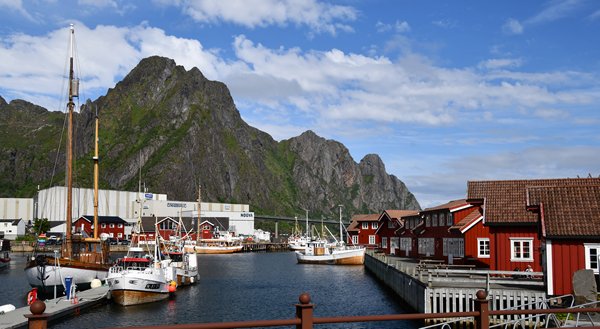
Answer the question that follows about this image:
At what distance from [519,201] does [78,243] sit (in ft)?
141

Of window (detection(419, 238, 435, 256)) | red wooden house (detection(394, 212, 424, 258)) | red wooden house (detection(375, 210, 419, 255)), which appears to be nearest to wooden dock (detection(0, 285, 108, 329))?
window (detection(419, 238, 435, 256))

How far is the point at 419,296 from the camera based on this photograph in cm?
3888

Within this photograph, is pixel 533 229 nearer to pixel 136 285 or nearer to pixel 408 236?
pixel 136 285

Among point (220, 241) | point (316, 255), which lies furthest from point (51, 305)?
point (220, 241)

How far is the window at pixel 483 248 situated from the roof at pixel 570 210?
62.0ft

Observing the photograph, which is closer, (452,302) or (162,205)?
(452,302)

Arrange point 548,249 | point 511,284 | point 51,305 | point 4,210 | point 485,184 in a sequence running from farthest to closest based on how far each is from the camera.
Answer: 1. point 4,210
2. point 485,184
3. point 51,305
4. point 511,284
5. point 548,249

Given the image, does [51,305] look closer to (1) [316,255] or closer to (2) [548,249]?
(2) [548,249]

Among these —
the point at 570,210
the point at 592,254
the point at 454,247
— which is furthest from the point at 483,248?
the point at 592,254

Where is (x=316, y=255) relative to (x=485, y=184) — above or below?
below

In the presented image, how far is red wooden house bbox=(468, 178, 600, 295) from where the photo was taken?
109ft

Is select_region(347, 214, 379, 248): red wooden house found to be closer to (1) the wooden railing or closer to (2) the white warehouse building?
(2) the white warehouse building

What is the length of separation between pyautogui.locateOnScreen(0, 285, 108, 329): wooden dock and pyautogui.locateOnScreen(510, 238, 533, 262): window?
32.2 meters

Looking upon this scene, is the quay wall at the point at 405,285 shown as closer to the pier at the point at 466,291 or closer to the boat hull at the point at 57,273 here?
the pier at the point at 466,291
